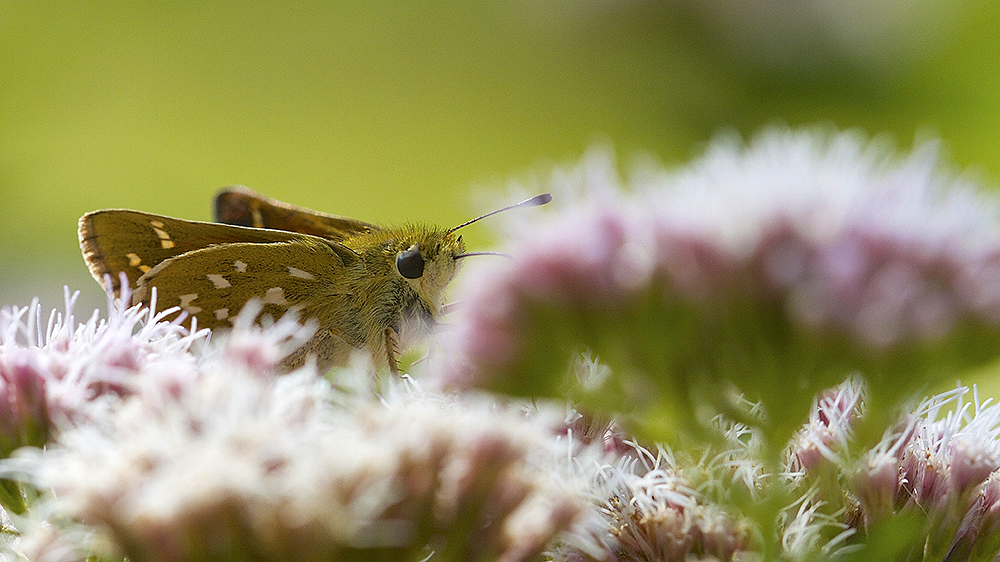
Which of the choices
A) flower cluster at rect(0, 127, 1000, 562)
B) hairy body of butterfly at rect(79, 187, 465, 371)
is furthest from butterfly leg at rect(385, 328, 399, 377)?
flower cluster at rect(0, 127, 1000, 562)

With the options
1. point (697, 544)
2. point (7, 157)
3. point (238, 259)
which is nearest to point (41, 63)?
point (7, 157)

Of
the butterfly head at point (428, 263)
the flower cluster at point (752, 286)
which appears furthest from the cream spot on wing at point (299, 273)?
the flower cluster at point (752, 286)

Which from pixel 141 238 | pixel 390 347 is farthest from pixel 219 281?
pixel 390 347

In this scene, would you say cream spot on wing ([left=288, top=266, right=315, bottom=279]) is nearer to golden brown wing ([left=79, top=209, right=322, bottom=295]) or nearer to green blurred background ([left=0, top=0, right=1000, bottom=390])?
golden brown wing ([left=79, top=209, right=322, bottom=295])

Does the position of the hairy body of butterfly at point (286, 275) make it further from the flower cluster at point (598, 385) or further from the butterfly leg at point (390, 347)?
the flower cluster at point (598, 385)

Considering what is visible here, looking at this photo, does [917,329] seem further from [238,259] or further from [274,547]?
[238,259]

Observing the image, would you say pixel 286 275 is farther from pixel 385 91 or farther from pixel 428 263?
pixel 385 91
